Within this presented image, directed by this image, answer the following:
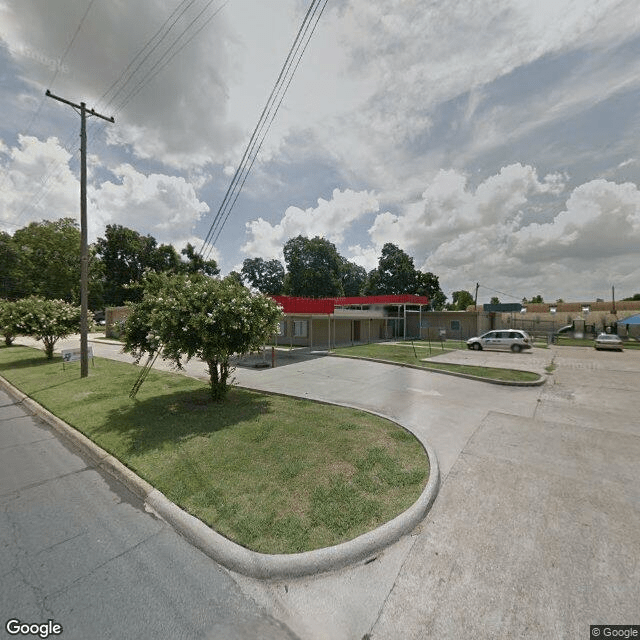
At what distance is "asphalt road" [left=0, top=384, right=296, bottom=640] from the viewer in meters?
2.48

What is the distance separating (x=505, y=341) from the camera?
2128 cm

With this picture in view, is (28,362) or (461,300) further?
(461,300)

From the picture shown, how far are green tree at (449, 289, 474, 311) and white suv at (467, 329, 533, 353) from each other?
5453 centimetres

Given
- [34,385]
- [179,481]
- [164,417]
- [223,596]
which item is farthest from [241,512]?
[34,385]

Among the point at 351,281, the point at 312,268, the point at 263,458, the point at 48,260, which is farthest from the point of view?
the point at 351,281

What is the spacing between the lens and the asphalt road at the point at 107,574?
2.48 metres

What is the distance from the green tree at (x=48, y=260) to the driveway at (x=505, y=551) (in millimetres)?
50690

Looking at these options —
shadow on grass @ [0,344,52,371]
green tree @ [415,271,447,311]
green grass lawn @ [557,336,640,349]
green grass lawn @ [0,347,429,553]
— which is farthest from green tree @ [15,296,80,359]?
green tree @ [415,271,447,311]

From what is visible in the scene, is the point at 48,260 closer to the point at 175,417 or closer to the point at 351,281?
the point at 351,281

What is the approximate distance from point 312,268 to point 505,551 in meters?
44.0

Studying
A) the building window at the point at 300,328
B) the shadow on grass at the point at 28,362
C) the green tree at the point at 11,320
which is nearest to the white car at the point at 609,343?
the building window at the point at 300,328

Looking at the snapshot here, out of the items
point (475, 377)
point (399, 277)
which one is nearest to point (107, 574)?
point (475, 377)

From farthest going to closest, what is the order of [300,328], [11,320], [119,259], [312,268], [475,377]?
[119,259], [312,268], [300,328], [11,320], [475,377]

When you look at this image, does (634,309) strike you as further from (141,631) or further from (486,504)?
(141,631)
